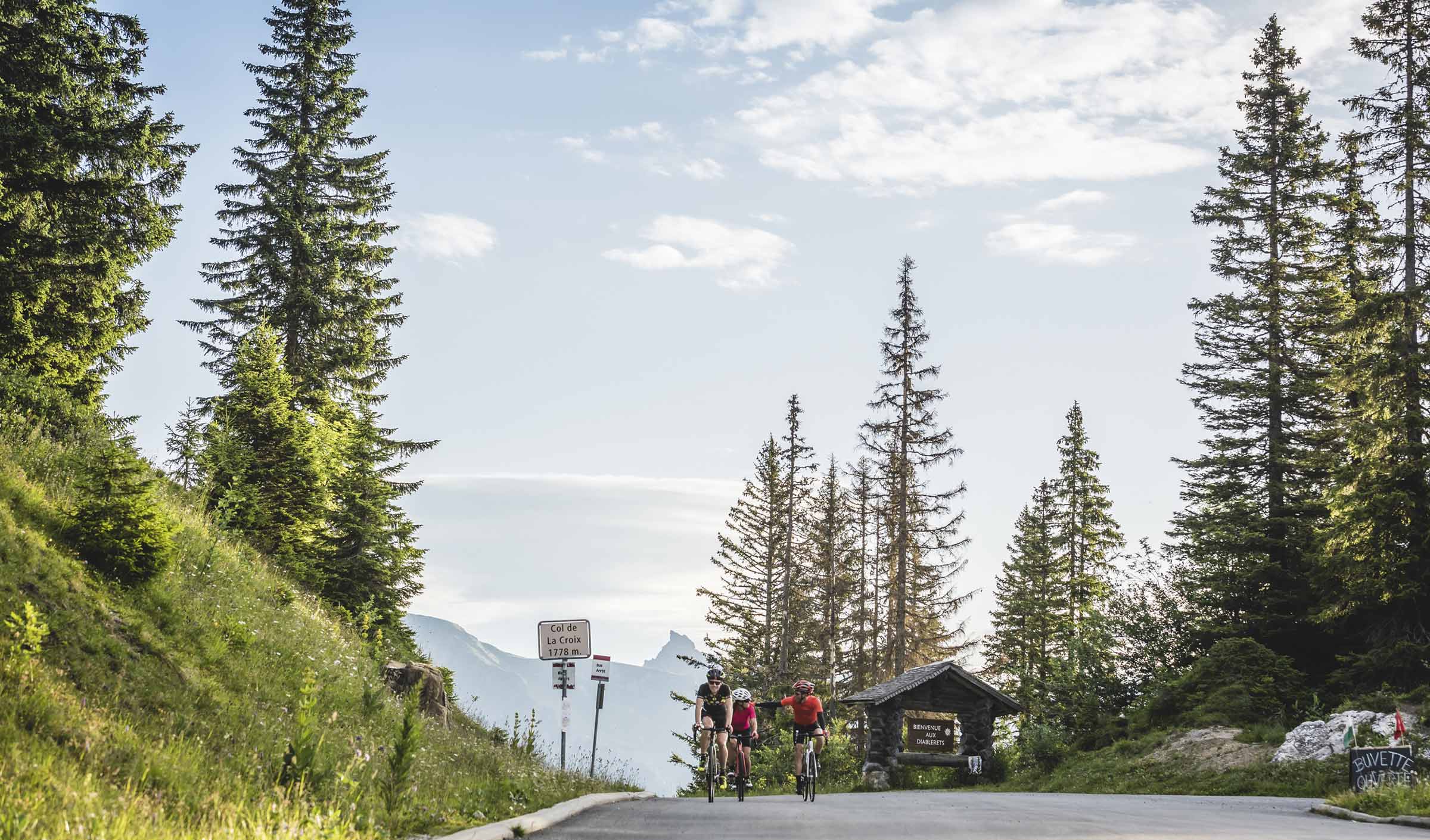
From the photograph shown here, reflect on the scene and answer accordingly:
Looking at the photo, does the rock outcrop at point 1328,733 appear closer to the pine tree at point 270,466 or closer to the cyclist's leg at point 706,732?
the cyclist's leg at point 706,732

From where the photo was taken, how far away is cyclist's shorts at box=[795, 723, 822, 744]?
18.3 metres

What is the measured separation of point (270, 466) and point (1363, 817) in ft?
71.2

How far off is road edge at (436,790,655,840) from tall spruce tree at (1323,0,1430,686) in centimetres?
2078

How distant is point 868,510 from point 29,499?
55.1m

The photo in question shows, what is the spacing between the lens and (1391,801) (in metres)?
14.6

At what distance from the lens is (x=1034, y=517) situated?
57438 millimetres

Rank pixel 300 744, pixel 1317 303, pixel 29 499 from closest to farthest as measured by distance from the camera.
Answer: pixel 300 744, pixel 29 499, pixel 1317 303

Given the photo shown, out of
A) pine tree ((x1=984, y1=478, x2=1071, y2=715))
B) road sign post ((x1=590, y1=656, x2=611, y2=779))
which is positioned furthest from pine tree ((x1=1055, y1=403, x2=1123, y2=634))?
road sign post ((x1=590, y1=656, x2=611, y2=779))

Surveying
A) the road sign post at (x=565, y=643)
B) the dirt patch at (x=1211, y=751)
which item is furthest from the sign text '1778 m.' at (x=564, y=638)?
the dirt patch at (x=1211, y=751)

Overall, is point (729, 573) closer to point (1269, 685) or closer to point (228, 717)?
point (1269, 685)

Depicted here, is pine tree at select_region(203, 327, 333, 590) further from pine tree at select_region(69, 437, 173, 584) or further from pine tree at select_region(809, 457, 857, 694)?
pine tree at select_region(809, 457, 857, 694)

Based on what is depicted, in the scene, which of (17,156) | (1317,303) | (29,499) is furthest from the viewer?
(1317,303)

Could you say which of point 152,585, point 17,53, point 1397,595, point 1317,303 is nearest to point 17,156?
point 17,53

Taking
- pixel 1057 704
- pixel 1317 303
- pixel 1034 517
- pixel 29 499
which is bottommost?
pixel 1057 704
